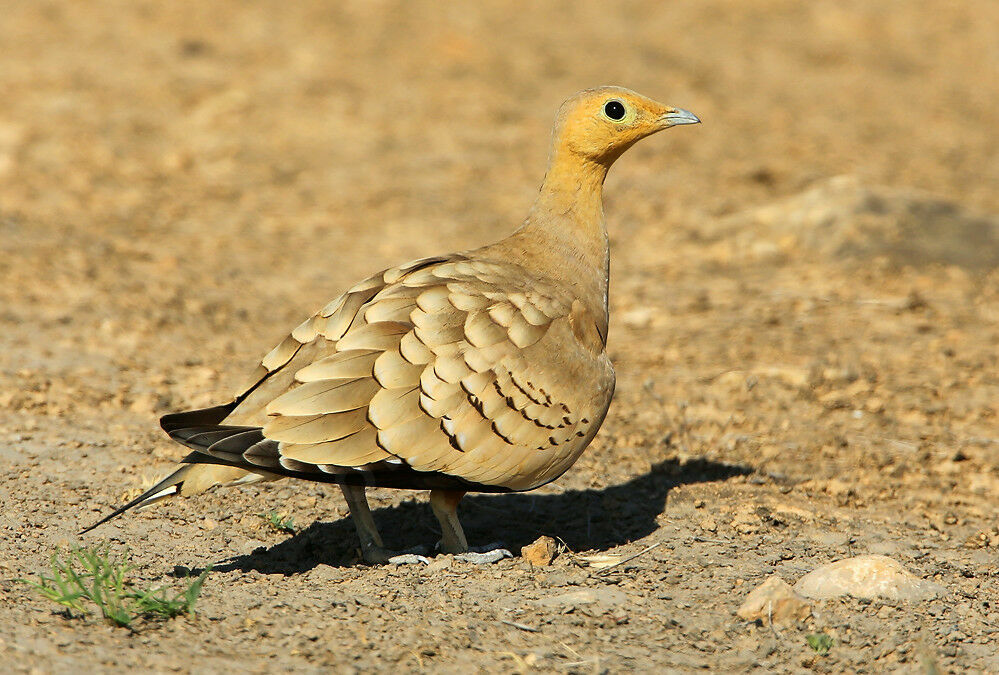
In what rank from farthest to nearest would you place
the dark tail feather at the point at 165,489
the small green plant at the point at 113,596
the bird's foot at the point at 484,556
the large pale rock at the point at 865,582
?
the bird's foot at the point at 484,556 < the large pale rock at the point at 865,582 < the dark tail feather at the point at 165,489 < the small green plant at the point at 113,596

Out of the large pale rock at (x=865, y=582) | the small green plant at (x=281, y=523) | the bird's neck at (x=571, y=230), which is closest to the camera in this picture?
the large pale rock at (x=865, y=582)

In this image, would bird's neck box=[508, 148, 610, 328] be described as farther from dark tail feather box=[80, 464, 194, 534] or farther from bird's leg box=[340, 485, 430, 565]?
dark tail feather box=[80, 464, 194, 534]

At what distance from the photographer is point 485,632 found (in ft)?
13.4

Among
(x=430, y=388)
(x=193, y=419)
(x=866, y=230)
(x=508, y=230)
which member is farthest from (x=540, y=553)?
(x=508, y=230)

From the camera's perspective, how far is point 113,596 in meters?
4.06

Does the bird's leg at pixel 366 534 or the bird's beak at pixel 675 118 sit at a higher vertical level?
the bird's beak at pixel 675 118

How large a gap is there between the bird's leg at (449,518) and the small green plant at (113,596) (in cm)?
106

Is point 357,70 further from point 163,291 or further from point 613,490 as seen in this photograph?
point 613,490

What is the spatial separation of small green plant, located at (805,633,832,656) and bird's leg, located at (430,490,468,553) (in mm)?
1488

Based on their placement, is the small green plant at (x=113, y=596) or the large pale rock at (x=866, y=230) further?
the large pale rock at (x=866, y=230)

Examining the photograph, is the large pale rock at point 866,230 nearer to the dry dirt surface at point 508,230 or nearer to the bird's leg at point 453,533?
the dry dirt surface at point 508,230

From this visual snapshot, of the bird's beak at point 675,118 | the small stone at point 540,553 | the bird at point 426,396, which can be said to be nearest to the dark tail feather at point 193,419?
the bird at point 426,396

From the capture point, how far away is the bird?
14.1ft

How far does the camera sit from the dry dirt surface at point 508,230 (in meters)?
4.30
